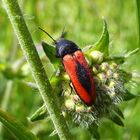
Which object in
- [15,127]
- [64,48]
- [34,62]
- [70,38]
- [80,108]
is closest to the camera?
[34,62]

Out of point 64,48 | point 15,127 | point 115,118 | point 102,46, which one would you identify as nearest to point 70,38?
point 64,48

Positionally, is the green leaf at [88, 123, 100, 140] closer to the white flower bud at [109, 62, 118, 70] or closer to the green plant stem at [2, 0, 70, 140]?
the green plant stem at [2, 0, 70, 140]

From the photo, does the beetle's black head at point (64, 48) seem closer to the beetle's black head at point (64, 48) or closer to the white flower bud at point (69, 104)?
the beetle's black head at point (64, 48)

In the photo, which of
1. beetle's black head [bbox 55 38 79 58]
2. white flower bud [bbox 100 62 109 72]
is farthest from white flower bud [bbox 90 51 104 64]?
beetle's black head [bbox 55 38 79 58]

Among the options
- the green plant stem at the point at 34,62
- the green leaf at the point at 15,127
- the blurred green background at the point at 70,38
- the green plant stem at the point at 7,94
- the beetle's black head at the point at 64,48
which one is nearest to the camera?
the green plant stem at the point at 34,62

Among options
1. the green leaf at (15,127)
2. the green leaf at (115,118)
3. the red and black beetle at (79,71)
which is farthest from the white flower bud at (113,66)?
the green leaf at (15,127)

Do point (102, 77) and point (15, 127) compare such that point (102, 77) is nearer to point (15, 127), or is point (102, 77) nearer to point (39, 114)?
point (39, 114)
